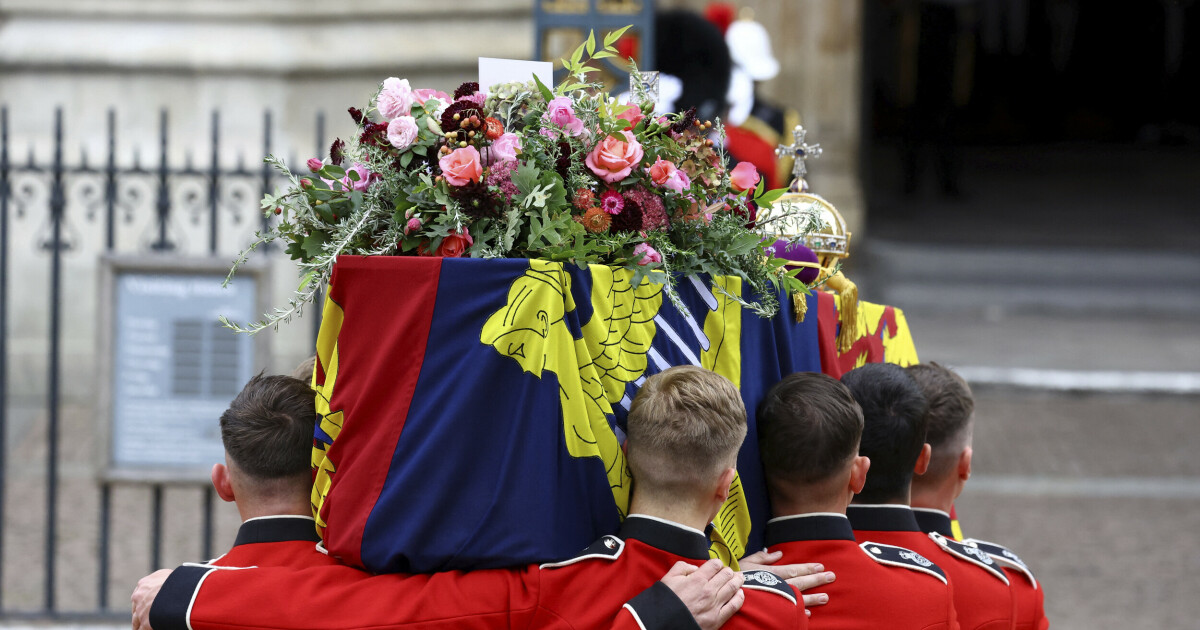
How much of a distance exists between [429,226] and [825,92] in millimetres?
10083

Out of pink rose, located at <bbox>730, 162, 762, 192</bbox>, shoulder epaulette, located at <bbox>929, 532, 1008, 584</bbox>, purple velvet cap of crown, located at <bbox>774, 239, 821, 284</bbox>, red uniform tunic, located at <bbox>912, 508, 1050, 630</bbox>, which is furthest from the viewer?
purple velvet cap of crown, located at <bbox>774, 239, 821, 284</bbox>

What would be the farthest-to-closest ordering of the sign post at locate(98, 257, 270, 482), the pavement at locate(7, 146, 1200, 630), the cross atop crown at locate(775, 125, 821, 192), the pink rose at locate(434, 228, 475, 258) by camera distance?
the pavement at locate(7, 146, 1200, 630), the sign post at locate(98, 257, 270, 482), the cross atop crown at locate(775, 125, 821, 192), the pink rose at locate(434, 228, 475, 258)

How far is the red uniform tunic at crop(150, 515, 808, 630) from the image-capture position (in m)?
2.30

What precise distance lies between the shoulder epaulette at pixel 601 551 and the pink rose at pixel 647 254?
550mm

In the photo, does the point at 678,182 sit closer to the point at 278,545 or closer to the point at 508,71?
→ the point at 508,71

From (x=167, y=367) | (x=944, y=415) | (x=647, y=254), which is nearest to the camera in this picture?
(x=647, y=254)

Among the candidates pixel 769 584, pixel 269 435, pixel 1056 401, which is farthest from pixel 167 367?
pixel 1056 401

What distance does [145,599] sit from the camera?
2.48 meters

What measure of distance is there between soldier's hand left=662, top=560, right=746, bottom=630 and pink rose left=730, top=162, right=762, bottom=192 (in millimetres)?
826

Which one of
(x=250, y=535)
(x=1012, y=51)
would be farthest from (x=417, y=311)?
(x=1012, y=51)

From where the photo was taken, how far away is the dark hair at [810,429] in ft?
8.45

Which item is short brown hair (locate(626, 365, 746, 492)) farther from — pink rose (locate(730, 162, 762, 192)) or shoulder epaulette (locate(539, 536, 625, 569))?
pink rose (locate(730, 162, 762, 192))

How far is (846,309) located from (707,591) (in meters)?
1.03

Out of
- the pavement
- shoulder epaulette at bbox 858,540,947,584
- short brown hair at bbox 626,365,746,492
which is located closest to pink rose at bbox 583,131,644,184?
short brown hair at bbox 626,365,746,492
